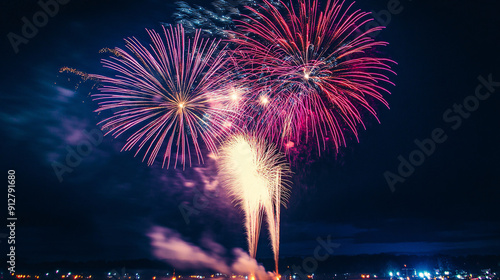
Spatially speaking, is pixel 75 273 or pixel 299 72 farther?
pixel 75 273

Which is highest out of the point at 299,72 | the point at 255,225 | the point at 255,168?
the point at 299,72

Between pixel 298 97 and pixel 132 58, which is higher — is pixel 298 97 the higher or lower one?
the lower one

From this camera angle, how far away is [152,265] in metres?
142

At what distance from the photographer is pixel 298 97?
1238 centimetres

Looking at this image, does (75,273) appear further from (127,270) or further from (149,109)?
(149,109)

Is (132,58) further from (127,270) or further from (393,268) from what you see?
(127,270)

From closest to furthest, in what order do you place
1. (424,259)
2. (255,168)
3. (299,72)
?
(299,72), (255,168), (424,259)

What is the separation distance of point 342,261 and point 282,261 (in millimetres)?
26792

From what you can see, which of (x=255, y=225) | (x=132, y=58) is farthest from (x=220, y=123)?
(x=255, y=225)

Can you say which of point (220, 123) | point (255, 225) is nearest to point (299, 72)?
point (220, 123)

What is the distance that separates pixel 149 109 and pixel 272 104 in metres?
4.96

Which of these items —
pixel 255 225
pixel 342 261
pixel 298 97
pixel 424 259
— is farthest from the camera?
pixel 342 261

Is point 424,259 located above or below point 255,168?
above

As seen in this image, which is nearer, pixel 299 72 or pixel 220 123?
pixel 299 72
